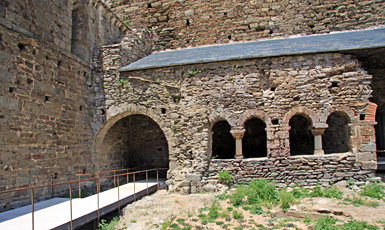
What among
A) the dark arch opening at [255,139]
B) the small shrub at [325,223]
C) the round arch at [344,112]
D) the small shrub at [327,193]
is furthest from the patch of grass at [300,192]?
the dark arch opening at [255,139]

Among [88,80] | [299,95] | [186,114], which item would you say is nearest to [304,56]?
[299,95]

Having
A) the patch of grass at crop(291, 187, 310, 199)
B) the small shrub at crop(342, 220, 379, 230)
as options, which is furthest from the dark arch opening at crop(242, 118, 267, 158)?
the small shrub at crop(342, 220, 379, 230)

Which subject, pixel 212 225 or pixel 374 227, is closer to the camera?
pixel 374 227

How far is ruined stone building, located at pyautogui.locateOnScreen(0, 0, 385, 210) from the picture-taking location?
686 centimetres

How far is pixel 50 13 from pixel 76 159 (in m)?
4.55

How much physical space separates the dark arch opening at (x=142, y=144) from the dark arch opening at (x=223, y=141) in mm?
2212

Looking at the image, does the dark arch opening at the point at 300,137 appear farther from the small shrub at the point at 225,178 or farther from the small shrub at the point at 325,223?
the small shrub at the point at 325,223

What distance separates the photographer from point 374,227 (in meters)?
4.86

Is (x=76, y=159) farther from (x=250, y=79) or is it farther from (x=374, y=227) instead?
(x=374, y=227)

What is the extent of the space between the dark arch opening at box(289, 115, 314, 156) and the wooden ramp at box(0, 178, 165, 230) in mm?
6981

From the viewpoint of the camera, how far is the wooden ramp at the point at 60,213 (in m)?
4.89

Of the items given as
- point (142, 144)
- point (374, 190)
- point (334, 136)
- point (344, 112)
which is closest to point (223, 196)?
point (374, 190)

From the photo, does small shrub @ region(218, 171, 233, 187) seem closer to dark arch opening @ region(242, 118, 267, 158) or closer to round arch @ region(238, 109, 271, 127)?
round arch @ region(238, 109, 271, 127)

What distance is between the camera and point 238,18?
12148 millimetres
